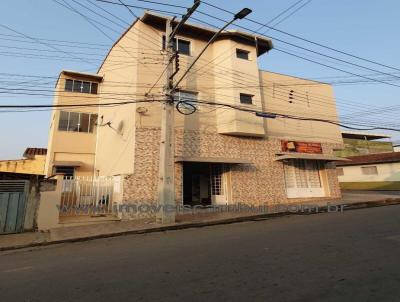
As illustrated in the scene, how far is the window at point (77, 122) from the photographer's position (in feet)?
66.2

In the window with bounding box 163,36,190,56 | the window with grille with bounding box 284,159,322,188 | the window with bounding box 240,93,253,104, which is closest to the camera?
the window with bounding box 163,36,190,56

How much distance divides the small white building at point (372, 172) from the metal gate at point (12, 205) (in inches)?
1100

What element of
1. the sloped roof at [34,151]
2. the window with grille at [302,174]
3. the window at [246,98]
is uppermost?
the window at [246,98]

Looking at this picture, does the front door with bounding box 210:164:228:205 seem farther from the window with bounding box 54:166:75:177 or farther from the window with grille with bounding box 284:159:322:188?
the window with bounding box 54:166:75:177

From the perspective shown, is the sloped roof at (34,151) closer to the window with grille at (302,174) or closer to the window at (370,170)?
the window with grille at (302,174)

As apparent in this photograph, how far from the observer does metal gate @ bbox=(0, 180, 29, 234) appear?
1007 cm

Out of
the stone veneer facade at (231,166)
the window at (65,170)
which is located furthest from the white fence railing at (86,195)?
the window at (65,170)

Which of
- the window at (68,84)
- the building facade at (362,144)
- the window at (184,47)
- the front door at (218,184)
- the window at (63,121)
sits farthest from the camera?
the building facade at (362,144)

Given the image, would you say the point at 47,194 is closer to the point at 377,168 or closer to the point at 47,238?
the point at 47,238

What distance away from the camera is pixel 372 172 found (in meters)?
30.5

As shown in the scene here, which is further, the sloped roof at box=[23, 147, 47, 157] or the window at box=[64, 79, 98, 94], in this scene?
the sloped roof at box=[23, 147, 47, 157]

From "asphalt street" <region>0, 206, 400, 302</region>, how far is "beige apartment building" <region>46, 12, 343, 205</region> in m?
6.20

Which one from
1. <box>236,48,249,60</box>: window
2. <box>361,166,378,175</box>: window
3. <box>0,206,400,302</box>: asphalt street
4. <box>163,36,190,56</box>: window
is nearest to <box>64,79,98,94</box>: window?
<box>163,36,190,56</box>: window

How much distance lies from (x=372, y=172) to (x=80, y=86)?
1211 inches
